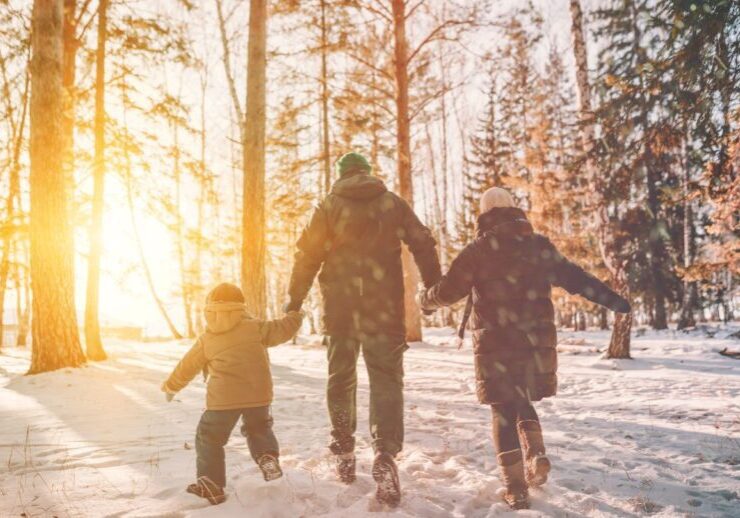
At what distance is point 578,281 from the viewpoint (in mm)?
3273

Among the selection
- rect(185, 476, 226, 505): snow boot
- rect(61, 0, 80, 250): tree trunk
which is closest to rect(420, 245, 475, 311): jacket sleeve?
rect(185, 476, 226, 505): snow boot

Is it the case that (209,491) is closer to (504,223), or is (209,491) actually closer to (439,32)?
(504,223)

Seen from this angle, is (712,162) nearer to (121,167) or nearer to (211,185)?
(211,185)

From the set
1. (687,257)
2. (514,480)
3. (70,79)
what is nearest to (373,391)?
(514,480)

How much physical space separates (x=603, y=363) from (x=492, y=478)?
23.3 ft

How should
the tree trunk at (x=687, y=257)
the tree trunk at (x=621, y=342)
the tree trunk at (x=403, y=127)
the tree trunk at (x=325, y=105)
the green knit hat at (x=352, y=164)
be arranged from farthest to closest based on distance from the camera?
the tree trunk at (x=687, y=257), the tree trunk at (x=325, y=105), the tree trunk at (x=403, y=127), the tree trunk at (x=621, y=342), the green knit hat at (x=352, y=164)

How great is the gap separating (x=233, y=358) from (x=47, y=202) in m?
7.34

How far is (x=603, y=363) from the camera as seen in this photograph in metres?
9.37

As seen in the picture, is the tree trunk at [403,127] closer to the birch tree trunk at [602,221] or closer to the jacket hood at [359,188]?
the birch tree trunk at [602,221]

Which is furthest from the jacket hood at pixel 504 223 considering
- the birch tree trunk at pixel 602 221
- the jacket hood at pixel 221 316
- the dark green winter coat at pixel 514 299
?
the birch tree trunk at pixel 602 221

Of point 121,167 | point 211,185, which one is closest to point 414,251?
point 211,185

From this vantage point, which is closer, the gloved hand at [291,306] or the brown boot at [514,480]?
the brown boot at [514,480]

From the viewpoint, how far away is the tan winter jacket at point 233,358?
304 cm

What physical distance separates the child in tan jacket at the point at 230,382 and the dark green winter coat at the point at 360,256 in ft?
1.05
